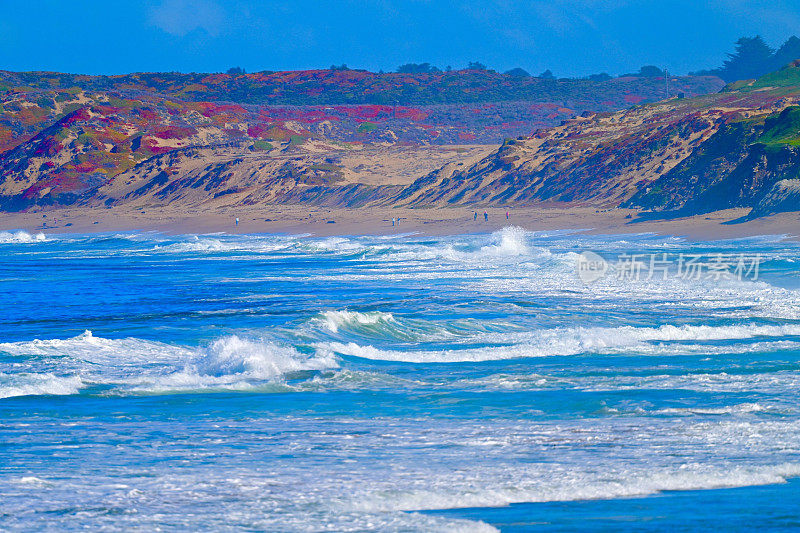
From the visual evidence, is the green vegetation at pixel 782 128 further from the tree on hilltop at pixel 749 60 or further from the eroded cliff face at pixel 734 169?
the tree on hilltop at pixel 749 60

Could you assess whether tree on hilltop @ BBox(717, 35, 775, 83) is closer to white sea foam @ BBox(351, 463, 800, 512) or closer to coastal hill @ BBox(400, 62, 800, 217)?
coastal hill @ BBox(400, 62, 800, 217)

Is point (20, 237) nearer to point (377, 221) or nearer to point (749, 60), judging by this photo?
point (377, 221)

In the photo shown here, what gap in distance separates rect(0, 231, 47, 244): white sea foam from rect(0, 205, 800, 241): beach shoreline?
248cm

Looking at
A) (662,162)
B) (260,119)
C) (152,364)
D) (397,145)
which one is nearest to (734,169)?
(662,162)

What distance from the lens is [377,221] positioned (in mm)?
51562

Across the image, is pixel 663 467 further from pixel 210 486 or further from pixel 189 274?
pixel 189 274

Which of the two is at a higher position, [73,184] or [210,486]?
[73,184]

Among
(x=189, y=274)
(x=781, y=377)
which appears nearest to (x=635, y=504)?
(x=781, y=377)

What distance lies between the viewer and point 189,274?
1132 inches

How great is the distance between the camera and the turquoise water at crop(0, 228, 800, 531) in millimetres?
6125

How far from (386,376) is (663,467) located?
4.96 m

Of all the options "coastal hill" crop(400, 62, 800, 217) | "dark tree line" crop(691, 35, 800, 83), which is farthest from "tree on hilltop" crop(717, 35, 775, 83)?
"coastal hill" crop(400, 62, 800, 217)

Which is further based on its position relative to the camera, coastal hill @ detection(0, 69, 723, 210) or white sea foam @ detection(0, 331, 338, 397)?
coastal hill @ detection(0, 69, 723, 210)

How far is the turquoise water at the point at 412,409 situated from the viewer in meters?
6.12
